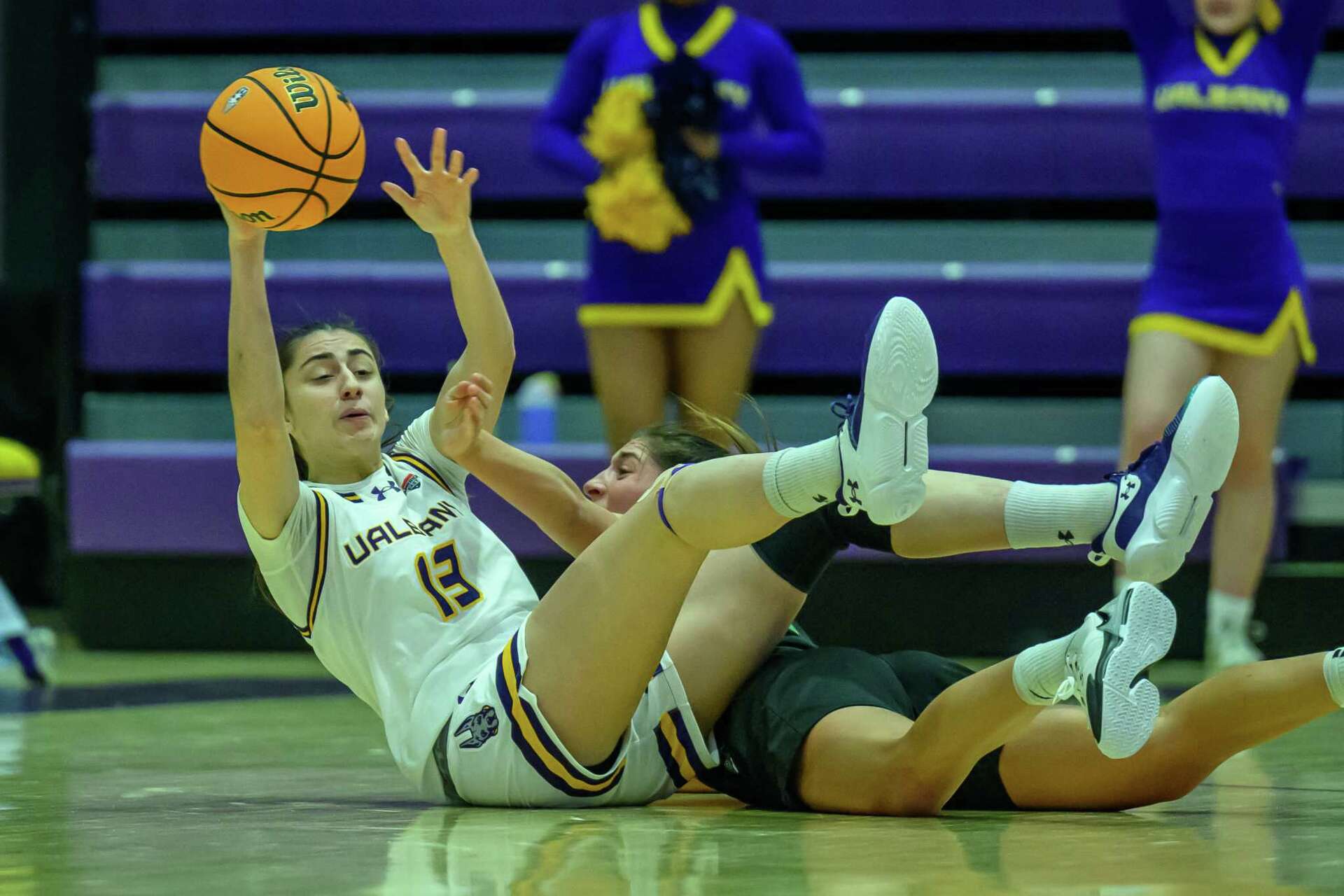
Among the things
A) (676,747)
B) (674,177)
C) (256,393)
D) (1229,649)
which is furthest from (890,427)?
(1229,649)

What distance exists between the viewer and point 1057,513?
2.39m

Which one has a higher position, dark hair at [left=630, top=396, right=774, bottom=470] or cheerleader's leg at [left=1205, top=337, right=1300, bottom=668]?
dark hair at [left=630, top=396, right=774, bottom=470]

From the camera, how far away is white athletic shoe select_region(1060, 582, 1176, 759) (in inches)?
86.4

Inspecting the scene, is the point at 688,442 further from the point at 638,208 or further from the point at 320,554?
the point at 638,208

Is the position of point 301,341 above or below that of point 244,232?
below

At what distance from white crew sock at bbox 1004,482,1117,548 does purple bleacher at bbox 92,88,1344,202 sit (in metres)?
4.28

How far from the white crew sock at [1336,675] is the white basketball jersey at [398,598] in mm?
1208

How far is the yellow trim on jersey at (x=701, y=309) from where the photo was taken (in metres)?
4.96

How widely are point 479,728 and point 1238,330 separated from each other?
2951 millimetres

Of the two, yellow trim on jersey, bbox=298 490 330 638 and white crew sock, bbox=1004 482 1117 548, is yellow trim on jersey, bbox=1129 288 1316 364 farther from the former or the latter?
yellow trim on jersey, bbox=298 490 330 638

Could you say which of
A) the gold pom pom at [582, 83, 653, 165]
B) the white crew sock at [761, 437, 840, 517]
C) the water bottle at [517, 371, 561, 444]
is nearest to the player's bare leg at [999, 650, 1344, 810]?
the white crew sock at [761, 437, 840, 517]

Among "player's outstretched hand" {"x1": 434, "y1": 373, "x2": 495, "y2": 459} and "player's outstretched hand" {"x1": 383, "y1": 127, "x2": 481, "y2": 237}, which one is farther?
"player's outstretched hand" {"x1": 383, "y1": 127, "x2": 481, "y2": 237}

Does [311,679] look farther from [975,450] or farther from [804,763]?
[804,763]

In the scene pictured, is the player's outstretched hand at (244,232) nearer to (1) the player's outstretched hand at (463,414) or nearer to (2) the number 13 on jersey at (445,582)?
(1) the player's outstretched hand at (463,414)
